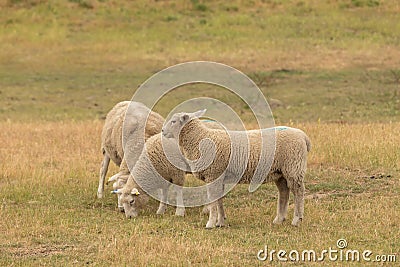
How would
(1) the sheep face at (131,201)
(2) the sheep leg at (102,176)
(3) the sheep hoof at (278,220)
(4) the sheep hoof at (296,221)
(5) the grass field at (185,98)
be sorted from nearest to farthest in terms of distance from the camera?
(5) the grass field at (185,98), (4) the sheep hoof at (296,221), (3) the sheep hoof at (278,220), (1) the sheep face at (131,201), (2) the sheep leg at (102,176)

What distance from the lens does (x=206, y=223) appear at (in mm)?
10500

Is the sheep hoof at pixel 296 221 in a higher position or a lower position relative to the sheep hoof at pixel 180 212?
higher

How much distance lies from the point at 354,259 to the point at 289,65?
19.8 meters

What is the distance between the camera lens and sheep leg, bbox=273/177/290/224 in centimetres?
1043

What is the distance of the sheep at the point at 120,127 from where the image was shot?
12.2 meters

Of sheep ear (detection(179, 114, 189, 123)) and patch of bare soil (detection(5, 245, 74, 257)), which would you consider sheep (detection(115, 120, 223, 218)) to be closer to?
sheep ear (detection(179, 114, 189, 123))

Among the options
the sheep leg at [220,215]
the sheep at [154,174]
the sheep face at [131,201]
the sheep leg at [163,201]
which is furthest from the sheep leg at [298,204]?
the sheep face at [131,201]

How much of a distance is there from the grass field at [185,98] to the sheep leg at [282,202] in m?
0.22

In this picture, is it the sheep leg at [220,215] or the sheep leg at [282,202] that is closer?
the sheep leg at [220,215]

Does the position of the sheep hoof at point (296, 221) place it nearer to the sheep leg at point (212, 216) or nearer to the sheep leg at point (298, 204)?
the sheep leg at point (298, 204)

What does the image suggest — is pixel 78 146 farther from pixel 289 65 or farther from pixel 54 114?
pixel 289 65

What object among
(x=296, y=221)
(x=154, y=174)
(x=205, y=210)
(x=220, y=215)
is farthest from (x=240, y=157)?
(x=154, y=174)

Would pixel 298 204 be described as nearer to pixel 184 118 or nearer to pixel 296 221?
pixel 296 221

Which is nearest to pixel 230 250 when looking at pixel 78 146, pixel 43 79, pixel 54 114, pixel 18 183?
pixel 18 183
